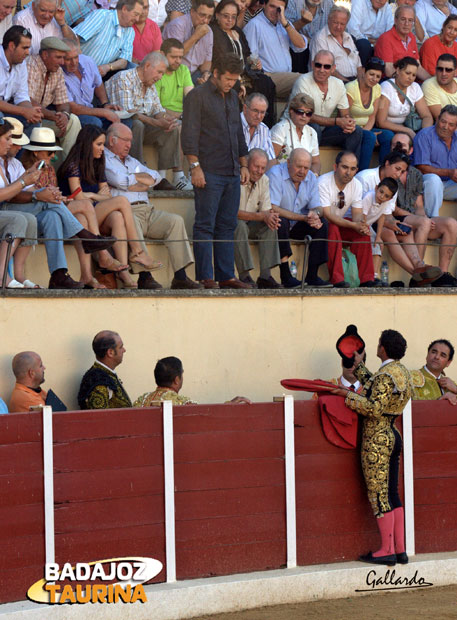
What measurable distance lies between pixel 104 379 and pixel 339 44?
4605mm

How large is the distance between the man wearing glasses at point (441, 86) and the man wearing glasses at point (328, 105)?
973 mm

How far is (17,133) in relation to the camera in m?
6.96

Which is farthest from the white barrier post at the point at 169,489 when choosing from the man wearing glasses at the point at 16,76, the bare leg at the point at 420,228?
the bare leg at the point at 420,228

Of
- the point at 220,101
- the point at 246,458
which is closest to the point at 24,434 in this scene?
the point at 246,458

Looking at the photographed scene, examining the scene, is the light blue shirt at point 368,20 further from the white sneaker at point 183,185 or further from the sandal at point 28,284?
the sandal at point 28,284

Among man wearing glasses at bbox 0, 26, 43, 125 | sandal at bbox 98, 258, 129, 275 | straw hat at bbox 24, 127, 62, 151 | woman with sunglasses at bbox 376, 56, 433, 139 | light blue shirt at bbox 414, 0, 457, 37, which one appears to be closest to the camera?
straw hat at bbox 24, 127, 62, 151

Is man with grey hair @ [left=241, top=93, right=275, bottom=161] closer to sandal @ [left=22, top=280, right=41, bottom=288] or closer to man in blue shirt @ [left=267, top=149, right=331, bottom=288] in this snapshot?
man in blue shirt @ [left=267, top=149, right=331, bottom=288]

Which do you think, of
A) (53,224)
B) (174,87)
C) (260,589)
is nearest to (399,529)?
(260,589)

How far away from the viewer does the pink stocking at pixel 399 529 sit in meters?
6.54

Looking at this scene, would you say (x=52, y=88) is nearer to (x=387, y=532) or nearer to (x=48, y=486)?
(x=48, y=486)

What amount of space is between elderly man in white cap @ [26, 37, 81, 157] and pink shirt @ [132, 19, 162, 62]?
1.36 meters

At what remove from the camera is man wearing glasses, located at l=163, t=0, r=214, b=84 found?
9.24 m

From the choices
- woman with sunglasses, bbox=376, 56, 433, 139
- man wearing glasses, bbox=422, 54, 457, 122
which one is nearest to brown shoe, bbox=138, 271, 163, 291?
woman with sunglasses, bbox=376, 56, 433, 139

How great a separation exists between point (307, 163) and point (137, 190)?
1236 mm
